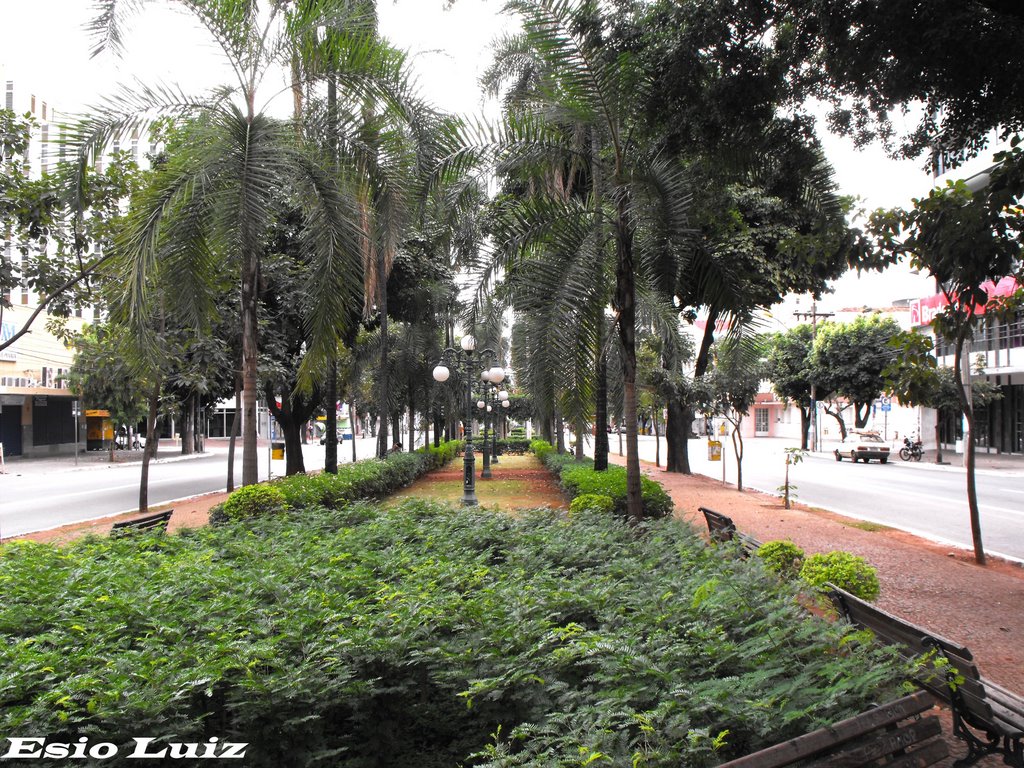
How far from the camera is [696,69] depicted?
7.39 m

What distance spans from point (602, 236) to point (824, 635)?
611 cm

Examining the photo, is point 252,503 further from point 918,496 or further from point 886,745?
point 918,496

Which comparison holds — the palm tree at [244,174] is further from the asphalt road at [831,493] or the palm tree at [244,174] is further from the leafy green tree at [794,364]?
the leafy green tree at [794,364]

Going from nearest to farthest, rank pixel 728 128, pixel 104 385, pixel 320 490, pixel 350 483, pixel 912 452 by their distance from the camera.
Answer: pixel 728 128, pixel 320 490, pixel 350 483, pixel 912 452, pixel 104 385

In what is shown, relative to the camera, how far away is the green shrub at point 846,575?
219 inches

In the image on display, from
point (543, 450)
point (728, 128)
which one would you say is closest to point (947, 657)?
point (728, 128)

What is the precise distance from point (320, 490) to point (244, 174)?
473 centimetres

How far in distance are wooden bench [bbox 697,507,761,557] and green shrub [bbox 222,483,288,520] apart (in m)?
5.23

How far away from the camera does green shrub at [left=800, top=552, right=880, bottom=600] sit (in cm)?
557

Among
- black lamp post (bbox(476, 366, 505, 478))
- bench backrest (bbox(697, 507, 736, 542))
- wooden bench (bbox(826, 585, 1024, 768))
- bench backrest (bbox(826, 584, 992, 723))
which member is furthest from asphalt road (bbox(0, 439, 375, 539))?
wooden bench (bbox(826, 585, 1024, 768))

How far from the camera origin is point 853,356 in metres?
41.9

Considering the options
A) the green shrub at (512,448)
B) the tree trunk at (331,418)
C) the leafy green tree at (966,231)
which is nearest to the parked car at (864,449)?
the green shrub at (512,448)

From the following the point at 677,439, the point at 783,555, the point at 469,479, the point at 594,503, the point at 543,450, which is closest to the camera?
the point at 783,555

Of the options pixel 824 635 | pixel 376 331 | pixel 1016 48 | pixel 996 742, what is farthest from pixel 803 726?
pixel 376 331
